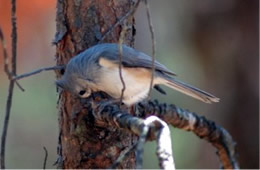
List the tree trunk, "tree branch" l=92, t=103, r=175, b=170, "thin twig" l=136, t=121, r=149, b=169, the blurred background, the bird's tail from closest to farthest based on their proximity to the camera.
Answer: "thin twig" l=136, t=121, r=149, b=169 → "tree branch" l=92, t=103, r=175, b=170 → the tree trunk → the bird's tail → the blurred background

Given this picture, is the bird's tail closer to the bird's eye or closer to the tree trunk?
the tree trunk

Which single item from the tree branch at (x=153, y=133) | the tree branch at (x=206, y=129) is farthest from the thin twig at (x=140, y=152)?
the tree branch at (x=206, y=129)

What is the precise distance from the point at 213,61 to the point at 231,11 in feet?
1.87

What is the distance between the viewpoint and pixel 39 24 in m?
8.08

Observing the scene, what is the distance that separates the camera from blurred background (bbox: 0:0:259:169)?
19.0 ft

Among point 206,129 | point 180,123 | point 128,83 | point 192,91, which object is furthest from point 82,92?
point 206,129

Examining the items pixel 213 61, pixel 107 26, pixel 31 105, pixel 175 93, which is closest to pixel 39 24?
pixel 31 105

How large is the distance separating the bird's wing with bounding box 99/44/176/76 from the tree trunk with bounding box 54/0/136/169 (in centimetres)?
9

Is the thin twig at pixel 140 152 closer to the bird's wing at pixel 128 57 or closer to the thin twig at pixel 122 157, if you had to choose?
the thin twig at pixel 122 157

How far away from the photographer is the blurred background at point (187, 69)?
19.0 ft

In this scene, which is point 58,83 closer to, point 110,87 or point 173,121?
point 110,87

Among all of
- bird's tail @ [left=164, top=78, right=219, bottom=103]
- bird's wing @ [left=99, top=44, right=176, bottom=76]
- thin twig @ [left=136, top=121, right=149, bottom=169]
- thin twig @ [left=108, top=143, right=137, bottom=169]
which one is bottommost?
thin twig @ [left=108, top=143, right=137, bottom=169]

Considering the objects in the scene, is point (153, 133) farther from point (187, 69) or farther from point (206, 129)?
point (187, 69)

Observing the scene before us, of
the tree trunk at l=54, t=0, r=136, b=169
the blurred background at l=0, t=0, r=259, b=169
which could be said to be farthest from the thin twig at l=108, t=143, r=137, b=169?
the blurred background at l=0, t=0, r=259, b=169
